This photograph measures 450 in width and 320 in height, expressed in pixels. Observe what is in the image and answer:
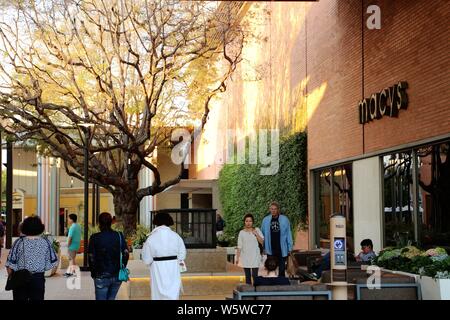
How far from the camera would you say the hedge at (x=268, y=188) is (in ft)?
88.6

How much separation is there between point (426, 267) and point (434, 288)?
597mm

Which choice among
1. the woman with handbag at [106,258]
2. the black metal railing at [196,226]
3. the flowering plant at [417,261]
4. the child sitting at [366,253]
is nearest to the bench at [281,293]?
the woman with handbag at [106,258]

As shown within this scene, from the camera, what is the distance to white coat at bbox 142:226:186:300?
37.7ft

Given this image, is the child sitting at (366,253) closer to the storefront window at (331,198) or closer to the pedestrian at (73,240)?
the storefront window at (331,198)

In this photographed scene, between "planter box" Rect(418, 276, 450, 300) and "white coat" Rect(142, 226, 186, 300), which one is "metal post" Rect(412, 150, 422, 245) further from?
"white coat" Rect(142, 226, 186, 300)

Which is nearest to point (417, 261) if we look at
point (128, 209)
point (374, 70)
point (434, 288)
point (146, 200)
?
point (434, 288)

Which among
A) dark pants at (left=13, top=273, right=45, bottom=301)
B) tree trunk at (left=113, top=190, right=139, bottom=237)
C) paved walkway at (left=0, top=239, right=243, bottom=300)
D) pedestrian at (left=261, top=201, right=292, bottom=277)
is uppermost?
tree trunk at (left=113, top=190, right=139, bottom=237)

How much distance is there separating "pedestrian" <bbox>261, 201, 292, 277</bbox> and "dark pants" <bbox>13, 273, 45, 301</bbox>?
631 cm

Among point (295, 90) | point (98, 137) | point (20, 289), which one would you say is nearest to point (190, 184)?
point (98, 137)

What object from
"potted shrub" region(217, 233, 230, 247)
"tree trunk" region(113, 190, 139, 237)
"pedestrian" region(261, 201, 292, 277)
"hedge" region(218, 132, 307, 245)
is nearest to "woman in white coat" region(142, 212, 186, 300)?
"pedestrian" region(261, 201, 292, 277)

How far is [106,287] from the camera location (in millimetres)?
11297

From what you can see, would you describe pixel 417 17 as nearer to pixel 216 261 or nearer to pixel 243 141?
pixel 216 261

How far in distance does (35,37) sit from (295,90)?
8860 mm

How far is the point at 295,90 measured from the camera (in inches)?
1099
